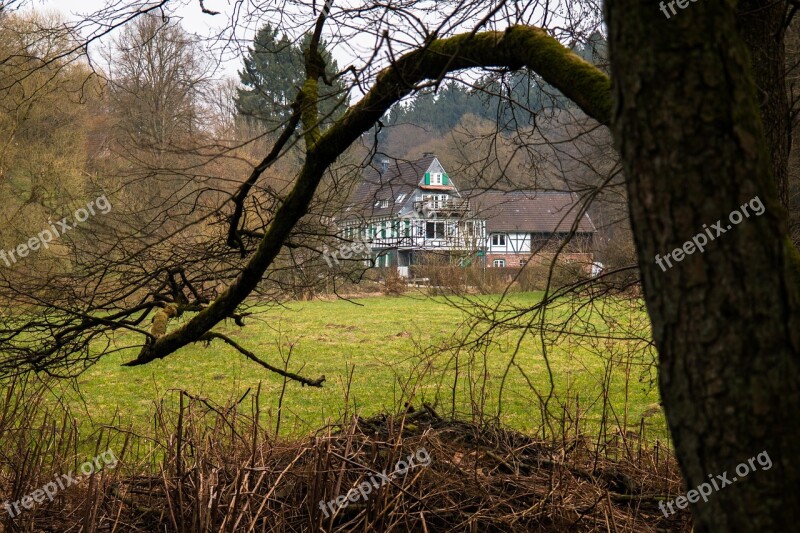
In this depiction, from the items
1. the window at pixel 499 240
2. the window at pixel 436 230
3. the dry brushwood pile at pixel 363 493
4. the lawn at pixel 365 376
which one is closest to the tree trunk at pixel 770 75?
the lawn at pixel 365 376

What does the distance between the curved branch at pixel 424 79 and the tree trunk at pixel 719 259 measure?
2.97 feet

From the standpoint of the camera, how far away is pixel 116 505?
385 centimetres

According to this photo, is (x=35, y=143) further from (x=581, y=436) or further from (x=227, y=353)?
(x=581, y=436)

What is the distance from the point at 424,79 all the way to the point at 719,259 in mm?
2201

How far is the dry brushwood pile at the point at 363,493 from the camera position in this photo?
334 centimetres

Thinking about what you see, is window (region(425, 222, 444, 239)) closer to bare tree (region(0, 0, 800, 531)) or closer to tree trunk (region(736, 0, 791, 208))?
tree trunk (region(736, 0, 791, 208))

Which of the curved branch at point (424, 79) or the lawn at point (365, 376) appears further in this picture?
the lawn at point (365, 376)

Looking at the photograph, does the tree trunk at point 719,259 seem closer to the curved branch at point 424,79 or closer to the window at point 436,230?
the curved branch at point 424,79

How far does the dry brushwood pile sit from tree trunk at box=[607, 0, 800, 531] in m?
2.03

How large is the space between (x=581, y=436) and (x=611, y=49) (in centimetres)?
317

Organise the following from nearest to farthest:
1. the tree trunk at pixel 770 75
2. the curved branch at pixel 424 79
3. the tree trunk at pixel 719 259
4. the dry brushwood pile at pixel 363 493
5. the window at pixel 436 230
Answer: the tree trunk at pixel 719 259 → the curved branch at pixel 424 79 → the dry brushwood pile at pixel 363 493 → the tree trunk at pixel 770 75 → the window at pixel 436 230

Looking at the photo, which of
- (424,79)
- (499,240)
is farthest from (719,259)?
(499,240)

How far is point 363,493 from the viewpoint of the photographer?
133 inches

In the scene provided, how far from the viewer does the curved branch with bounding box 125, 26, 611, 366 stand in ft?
8.65
